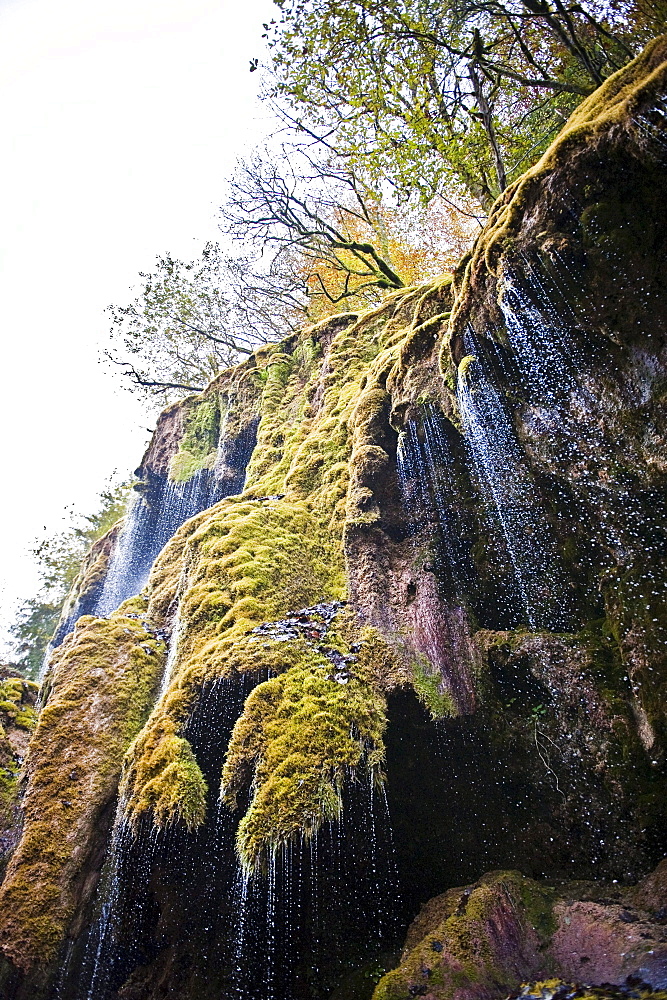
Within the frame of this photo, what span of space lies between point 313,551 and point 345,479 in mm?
1225

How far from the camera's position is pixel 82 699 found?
742 cm

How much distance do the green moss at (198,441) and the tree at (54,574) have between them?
31.6 feet

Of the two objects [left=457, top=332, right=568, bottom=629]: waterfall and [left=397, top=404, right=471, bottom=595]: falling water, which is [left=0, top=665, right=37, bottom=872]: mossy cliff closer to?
[left=397, top=404, right=471, bottom=595]: falling water

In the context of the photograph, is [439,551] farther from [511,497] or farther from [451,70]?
[451,70]

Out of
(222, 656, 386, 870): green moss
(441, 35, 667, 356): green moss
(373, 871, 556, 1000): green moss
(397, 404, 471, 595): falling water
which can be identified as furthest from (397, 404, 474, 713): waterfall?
(373, 871, 556, 1000): green moss

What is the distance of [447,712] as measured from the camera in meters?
5.77

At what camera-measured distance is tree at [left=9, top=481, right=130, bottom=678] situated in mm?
24375

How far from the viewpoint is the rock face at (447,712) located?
15.6ft

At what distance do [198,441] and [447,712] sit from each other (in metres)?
11.4

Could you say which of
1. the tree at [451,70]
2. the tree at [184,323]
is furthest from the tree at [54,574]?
the tree at [451,70]

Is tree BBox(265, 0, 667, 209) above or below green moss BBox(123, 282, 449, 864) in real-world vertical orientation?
above

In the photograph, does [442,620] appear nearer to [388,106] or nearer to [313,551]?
[313,551]

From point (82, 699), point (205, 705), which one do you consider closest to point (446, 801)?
point (205, 705)

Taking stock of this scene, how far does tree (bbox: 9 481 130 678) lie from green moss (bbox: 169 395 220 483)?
965cm
